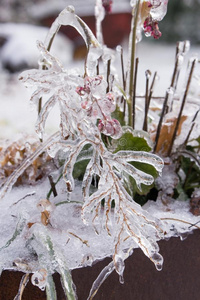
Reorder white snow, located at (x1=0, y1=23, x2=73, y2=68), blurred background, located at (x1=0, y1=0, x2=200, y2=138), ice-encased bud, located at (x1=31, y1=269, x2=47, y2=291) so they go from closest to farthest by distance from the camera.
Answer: ice-encased bud, located at (x1=31, y1=269, x2=47, y2=291) < blurred background, located at (x1=0, y1=0, x2=200, y2=138) < white snow, located at (x1=0, y1=23, x2=73, y2=68)

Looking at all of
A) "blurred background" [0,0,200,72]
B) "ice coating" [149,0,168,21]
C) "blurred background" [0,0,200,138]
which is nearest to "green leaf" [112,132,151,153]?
"ice coating" [149,0,168,21]

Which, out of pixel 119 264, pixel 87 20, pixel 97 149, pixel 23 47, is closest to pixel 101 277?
pixel 119 264

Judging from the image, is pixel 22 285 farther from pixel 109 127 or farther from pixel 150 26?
pixel 150 26

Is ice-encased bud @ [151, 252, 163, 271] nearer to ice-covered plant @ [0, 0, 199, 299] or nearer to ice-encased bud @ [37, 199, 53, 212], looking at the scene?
ice-covered plant @ [0, 0, 199, 299]

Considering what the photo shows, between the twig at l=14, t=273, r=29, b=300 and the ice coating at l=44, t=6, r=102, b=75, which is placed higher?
the ice coating at l=44, t=6, r=102, b=75

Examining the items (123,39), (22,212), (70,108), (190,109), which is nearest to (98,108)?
(70,108)

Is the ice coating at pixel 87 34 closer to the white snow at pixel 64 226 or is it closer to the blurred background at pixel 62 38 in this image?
the white snow at pixel 64 226

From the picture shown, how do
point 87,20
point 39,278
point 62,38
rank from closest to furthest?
point 39,278 → point 62,38 → point 87,20
